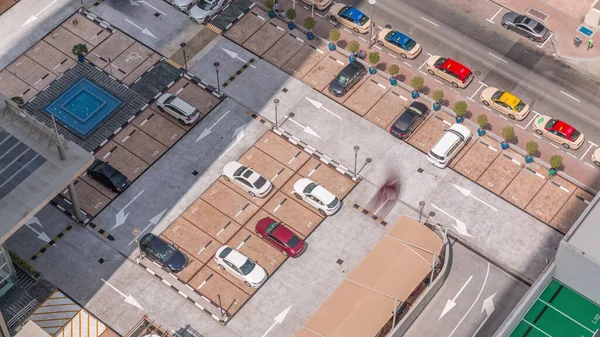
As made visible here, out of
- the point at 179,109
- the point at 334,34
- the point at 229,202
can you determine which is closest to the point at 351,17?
the point at 334,34

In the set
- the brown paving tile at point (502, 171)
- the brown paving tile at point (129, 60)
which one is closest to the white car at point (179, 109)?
the brown paving tile at point (129, 60)

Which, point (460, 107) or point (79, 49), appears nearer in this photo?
point (460, 107)

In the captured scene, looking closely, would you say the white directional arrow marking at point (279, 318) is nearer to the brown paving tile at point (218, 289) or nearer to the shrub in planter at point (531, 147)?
the brown paving tile at point (218, 289)

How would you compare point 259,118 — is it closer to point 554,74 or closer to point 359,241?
point 359,241

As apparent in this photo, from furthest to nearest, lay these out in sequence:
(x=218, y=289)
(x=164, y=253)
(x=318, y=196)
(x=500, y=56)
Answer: (x=500, y=56) < (x=318, y=196) < (x=164, y=253) < (x=218, y=289)

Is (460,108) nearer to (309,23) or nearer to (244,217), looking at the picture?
(309,23)

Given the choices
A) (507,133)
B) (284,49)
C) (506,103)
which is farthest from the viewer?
(284,49)

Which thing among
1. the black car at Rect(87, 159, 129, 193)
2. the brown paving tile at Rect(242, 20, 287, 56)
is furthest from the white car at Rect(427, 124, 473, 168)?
the black car at Rect(87, 159, 129, 193)

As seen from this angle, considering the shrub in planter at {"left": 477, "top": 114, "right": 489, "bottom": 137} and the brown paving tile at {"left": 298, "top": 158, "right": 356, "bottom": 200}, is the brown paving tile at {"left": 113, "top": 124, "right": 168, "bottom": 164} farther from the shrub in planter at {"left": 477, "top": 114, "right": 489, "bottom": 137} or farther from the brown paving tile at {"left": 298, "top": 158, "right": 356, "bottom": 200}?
the shrub in planter at {"left": 477, "top": 114, "right": 489, "bottom": 137}
